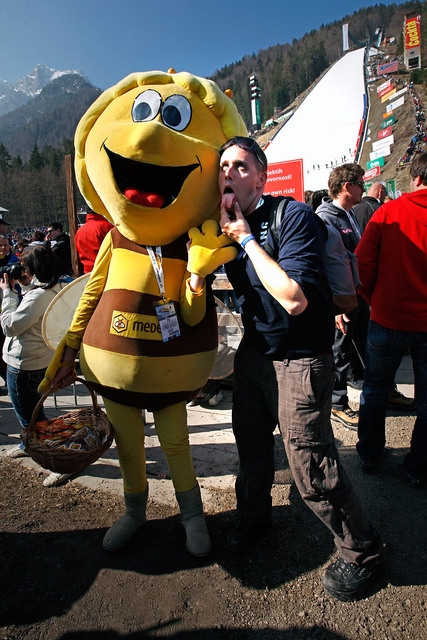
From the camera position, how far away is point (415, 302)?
2.50m

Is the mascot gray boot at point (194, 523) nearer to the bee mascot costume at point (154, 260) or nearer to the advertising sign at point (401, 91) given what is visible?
the bee mascot costume at point (154, 260)

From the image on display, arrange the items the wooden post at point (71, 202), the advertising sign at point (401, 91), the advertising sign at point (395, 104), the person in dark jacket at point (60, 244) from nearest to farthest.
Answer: the wooden post at point (71, 202), the person in dark jacket at point (60, 244), the advertising sign at point (395, 104), the advertising sign at point (401, 91)

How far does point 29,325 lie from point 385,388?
2.66 metres

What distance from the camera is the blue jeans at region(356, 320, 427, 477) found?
2561 millimetres

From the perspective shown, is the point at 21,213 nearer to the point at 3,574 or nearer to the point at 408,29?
the point at 408,29

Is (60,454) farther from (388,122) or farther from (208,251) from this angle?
(388,122)

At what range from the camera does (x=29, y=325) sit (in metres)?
2.98

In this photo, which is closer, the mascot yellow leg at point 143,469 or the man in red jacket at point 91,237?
the mascot yellow leg at point 143,469

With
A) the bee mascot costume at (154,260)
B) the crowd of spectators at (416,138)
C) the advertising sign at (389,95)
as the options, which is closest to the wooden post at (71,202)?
the bee mascot costume at (154,260)

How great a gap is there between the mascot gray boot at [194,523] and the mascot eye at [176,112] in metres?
1.97

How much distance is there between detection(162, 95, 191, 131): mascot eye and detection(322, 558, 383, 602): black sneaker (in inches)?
89.5

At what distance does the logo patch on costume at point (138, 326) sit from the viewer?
1.93 meters

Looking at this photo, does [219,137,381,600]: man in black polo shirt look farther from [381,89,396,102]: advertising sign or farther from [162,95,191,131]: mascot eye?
[381,89,396,102]: advertising sign

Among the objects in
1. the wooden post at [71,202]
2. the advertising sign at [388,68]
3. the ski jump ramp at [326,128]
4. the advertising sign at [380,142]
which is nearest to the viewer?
the wooden post at [71,202]
